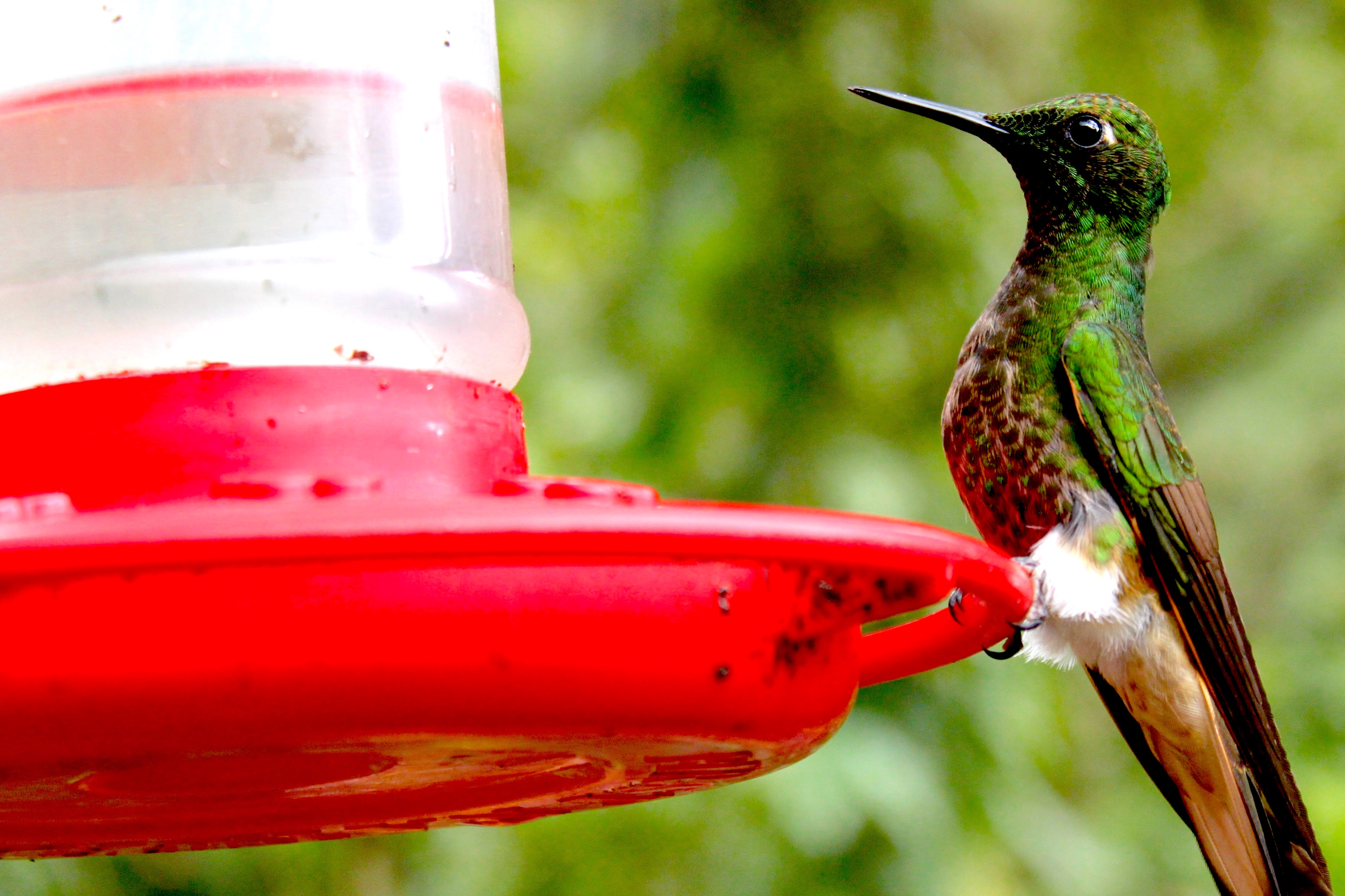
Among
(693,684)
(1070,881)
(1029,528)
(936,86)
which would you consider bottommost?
(1070,881)

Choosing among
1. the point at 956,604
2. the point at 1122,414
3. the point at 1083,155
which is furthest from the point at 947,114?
the point at 956,604

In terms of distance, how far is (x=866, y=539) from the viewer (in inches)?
51.9

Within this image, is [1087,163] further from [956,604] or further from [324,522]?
[324,522]

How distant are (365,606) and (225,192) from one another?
785 millimetres

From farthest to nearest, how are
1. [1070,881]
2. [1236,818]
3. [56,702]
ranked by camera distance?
[1070,881]
[1236,818]
[56,702]

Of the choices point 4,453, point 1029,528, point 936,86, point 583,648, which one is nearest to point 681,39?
point 936,86

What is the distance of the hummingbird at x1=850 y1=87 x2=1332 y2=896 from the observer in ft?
9.36

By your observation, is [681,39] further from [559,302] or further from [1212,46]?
[1212,46]

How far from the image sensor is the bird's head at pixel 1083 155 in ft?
10.6

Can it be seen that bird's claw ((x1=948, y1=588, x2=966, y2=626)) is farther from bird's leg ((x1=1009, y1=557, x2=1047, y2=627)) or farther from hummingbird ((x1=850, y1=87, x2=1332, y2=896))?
hummingbird ((x1=850, y1=87, x2=1332, y2=896))

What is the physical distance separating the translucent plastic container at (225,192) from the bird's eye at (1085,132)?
65.5 inches

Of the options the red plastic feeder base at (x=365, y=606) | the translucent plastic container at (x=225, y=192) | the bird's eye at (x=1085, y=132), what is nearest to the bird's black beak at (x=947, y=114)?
the bird's eye at (x=1085, y=132)

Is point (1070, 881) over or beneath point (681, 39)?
beneath

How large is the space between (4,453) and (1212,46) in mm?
4065
